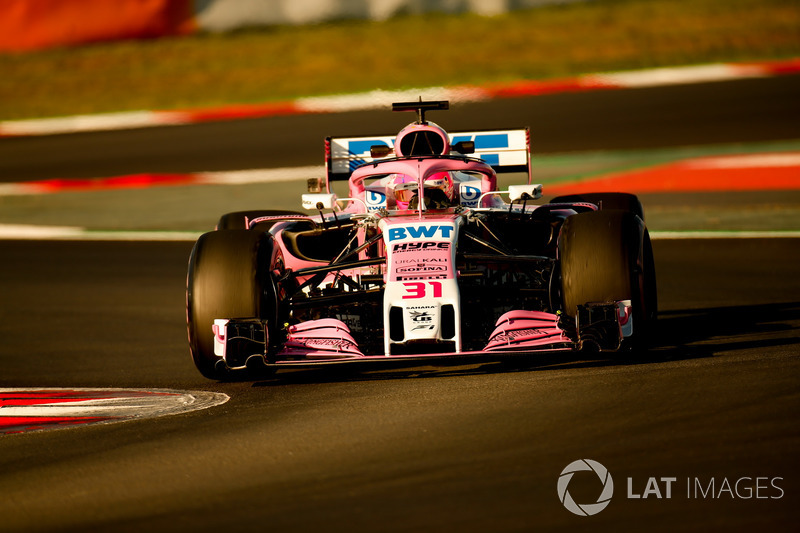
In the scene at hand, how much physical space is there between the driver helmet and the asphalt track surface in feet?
4.97

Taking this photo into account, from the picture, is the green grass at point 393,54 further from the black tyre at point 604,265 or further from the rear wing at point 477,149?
the black tyre at point 604,265

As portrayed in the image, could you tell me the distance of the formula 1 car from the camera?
7000 millimetres

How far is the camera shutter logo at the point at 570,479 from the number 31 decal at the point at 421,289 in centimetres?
212

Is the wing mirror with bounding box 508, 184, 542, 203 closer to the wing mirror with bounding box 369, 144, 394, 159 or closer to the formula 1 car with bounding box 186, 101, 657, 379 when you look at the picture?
the formula 1 car with bounding box 186, 101, 657, 379

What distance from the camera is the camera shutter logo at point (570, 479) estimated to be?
4520 millimetres

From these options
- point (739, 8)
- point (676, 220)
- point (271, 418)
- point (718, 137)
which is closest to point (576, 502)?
point (271, 418)

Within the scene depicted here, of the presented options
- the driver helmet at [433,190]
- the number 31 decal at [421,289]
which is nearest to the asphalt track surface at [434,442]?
the number 31 decal at [421,289]

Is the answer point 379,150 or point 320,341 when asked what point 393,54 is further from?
point 320,341

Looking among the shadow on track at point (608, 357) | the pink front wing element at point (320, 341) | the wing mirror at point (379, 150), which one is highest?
the wing mirror at point (379, 150)

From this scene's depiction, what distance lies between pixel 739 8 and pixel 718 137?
7222mm

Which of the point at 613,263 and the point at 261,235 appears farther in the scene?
the point at 261,235

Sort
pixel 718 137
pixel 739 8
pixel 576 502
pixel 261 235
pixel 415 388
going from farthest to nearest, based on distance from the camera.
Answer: pixel 739 8
pixel 718 137
pixel 261 235
pixel 415 388
pixel 576 502

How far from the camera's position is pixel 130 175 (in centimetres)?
1820

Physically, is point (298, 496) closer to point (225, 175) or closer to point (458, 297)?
point (458, 297)
